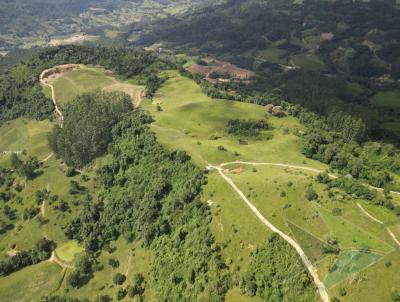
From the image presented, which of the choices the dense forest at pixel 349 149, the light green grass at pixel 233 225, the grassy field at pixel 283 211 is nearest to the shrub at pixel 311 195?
the grassy field at pixel 283 211

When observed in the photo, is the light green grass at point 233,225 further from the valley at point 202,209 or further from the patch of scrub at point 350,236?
the patch of scrub at point 350,236

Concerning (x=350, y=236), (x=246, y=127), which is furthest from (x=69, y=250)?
(x=350, y=236)

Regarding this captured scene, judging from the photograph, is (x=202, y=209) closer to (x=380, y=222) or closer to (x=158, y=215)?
(x=158, y=215)

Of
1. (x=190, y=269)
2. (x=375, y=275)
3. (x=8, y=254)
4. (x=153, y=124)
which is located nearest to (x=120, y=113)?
(x=153, y=124)

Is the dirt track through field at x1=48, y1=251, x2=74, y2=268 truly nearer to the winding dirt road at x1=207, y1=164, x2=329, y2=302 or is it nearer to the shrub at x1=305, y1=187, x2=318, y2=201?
the winding dirt road at x1=207, y1=164, x2=329, y2=302

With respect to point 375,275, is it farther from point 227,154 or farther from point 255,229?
point 227,154

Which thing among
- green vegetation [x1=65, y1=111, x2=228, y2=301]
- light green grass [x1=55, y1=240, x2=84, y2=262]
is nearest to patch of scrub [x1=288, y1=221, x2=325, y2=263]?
green vegetation [x1=65, y1=111, x2=228, y2=301]
